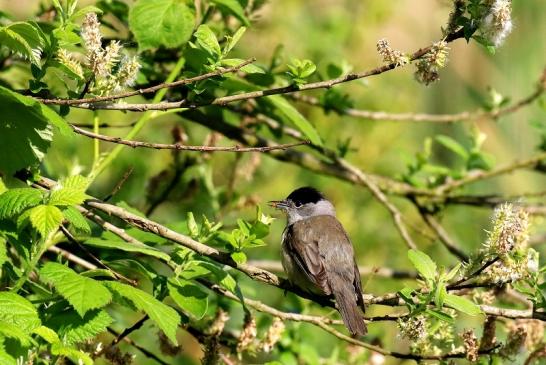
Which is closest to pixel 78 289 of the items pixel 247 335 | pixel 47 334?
pixel 47 334

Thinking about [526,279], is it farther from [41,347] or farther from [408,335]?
[41,347]

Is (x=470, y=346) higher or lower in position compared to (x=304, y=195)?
lower

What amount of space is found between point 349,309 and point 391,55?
1.52m

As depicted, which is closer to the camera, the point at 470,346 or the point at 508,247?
the point at 508,247

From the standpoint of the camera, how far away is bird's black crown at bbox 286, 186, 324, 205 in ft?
17.9

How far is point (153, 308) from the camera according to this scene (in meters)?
2.66

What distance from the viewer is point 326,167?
188 inches

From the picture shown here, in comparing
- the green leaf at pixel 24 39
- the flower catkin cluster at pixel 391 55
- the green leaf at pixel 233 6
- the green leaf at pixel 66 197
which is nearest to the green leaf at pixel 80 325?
the green leaf at pixel 66 197

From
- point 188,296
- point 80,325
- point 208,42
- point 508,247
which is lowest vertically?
point 80,325

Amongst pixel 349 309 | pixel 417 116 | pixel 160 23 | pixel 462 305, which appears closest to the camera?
pixel 462 305

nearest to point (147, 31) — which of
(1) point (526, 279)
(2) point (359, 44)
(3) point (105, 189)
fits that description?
(1) point (526, 279)

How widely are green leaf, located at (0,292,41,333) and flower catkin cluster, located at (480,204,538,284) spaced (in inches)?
54.1

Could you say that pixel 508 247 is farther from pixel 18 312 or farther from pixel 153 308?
pixel 18 312

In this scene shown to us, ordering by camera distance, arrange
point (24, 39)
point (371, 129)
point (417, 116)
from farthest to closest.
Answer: point (371, 129), point (417, 116), point (24, 39)
